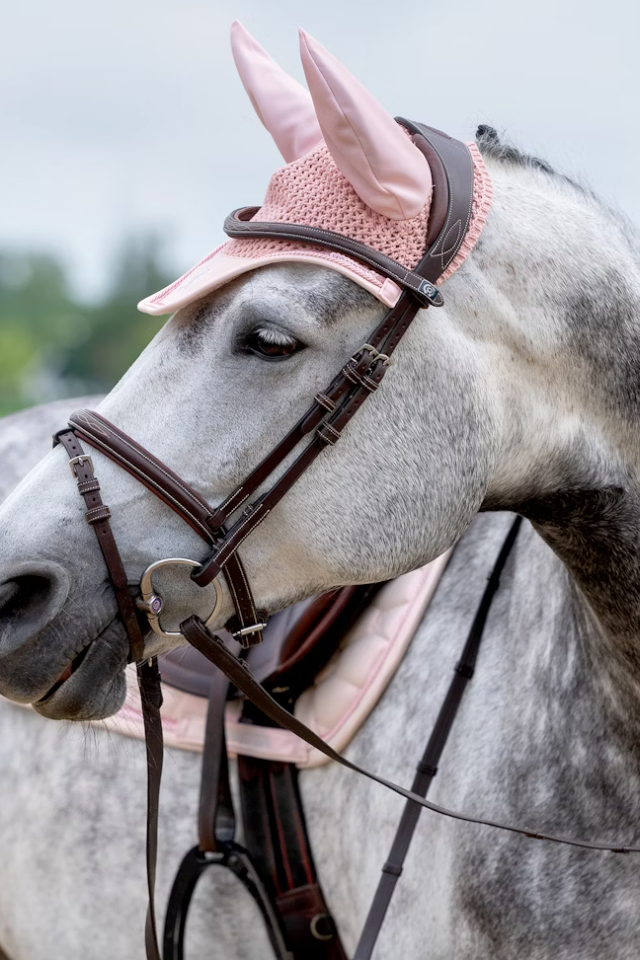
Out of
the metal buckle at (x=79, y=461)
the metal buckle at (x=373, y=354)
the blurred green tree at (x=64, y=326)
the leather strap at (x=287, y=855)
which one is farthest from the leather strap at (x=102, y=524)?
the blurred green tree at (x=64, y=326)

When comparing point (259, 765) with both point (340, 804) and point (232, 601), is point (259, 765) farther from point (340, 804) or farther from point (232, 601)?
point (232, 601)

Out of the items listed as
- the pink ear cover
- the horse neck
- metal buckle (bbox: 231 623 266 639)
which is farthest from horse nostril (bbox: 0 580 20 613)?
the horse neck

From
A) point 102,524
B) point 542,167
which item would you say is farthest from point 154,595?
point 542,167

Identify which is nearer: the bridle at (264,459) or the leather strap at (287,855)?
the bridle at (264,459)

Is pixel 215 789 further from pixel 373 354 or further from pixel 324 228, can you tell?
pixel 324 228

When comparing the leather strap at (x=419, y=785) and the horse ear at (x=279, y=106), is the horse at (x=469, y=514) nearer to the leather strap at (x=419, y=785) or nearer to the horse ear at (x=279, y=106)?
the leather strap at (x=419, y=785)

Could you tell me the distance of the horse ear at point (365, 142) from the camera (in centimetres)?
170

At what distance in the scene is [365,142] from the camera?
172cm

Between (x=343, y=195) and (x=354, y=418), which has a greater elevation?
(x=343, y=195)

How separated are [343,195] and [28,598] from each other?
906 millimetres

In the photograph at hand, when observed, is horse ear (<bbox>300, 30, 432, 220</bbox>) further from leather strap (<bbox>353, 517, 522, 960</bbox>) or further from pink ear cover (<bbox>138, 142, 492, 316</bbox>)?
leather strap (<bbox>353, 517, 522, 960</bbox>)

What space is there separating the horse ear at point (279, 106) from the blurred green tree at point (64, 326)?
39980 millimetres

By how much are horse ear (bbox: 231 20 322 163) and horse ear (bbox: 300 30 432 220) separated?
0.24m

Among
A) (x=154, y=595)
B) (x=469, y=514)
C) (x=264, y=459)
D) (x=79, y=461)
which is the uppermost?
(x=469, y=514)
